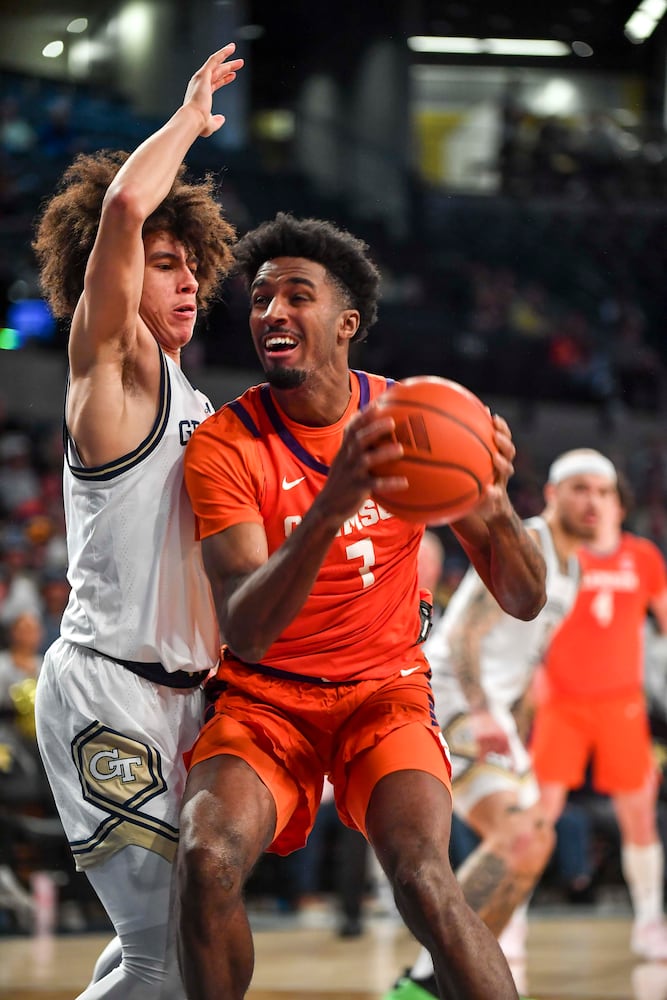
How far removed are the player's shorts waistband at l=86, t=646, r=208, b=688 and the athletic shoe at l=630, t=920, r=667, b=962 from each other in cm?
380

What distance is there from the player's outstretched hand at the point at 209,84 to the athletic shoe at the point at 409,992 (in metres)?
2.97

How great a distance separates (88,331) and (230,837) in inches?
43.5

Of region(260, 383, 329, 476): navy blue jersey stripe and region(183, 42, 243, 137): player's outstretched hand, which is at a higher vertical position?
region(183, 42, 243, 137): player's outstretched hand

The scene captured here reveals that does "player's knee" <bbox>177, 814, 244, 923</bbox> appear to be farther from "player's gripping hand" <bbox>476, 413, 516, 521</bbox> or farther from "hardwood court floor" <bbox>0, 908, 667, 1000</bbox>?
"hardwood court floor" <bbox>0, 908, 667, 1000</bbox>

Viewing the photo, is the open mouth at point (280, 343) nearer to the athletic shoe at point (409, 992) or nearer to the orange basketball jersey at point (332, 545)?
the orange basketball jersey at point (332, 545)

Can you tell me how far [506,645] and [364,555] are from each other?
246 cm

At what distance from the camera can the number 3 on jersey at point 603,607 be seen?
22.9ft

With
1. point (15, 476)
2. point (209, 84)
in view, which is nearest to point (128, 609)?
point (209, 84)

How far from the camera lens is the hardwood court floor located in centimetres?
502

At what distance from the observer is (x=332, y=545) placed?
2861 millimetres

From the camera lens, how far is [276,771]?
278 cm

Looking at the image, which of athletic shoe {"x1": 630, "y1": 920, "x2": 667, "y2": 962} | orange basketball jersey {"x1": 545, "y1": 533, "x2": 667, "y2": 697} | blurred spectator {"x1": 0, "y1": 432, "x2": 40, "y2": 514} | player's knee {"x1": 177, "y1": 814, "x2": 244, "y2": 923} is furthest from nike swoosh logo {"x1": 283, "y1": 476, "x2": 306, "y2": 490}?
blurred spectator {"x1": 0, "y1": 432, "x2": 40, "y2": 514}

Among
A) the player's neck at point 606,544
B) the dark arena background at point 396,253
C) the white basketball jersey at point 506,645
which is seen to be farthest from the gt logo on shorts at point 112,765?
the player's neck at point 606,544

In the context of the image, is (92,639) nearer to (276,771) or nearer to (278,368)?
(276,771)
